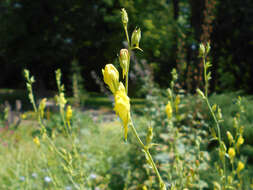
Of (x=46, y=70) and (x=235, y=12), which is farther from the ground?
(x=235, y=12)

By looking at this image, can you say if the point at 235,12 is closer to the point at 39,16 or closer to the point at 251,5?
the point at 251,5

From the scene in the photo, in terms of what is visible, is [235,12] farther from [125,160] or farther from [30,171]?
[30,171]

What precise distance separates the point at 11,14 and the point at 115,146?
9594 millimetres

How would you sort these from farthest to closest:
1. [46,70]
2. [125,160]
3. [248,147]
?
[46,70] < [125,160] < [248,147]

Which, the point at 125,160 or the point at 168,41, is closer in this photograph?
the point at 125,160

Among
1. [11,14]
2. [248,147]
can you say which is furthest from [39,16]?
[248,147]

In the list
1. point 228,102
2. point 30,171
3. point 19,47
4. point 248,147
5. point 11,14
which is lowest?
point 30,171

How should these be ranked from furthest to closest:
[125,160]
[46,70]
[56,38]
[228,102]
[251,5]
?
[46,70] → [56,38] → [251,5] → [228,102] → [125,160]

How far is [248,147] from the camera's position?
Answer: 242cm

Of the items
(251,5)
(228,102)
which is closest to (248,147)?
(228,102)

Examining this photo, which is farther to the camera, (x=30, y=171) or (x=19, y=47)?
(x=19, y=47)

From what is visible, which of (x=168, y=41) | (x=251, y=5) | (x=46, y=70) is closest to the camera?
(x=251, y=5)

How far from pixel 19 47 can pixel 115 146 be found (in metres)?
9.55

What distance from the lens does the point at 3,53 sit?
1201 cm
